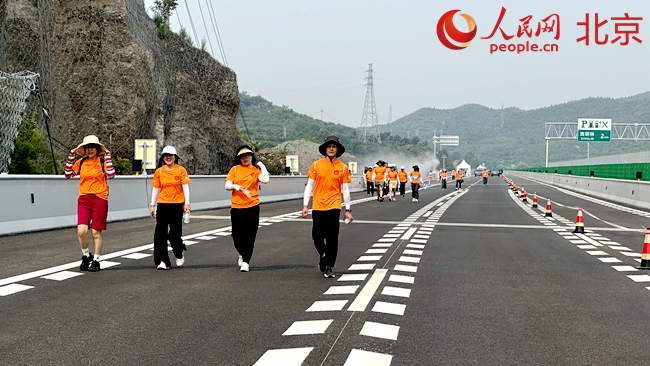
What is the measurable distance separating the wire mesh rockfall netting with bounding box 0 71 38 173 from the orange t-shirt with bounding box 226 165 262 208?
47.9 ft

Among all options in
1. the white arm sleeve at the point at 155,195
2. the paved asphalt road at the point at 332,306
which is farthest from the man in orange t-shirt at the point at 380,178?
the white arm sleeve at the point at 155,195

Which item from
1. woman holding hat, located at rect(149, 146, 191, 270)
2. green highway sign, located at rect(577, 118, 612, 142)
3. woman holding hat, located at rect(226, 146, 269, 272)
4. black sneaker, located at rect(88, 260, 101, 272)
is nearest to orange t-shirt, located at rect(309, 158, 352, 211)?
woman holding hat, located at rect(226, 146, 269, 272)

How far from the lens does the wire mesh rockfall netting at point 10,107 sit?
22.0 meters

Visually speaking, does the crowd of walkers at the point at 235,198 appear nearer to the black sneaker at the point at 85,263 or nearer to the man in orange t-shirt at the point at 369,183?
the black sneaker at the point at 85,263

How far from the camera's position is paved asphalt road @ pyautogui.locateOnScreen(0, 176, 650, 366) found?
213 inches

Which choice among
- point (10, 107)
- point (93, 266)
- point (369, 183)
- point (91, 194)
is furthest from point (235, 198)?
point (369, 183)

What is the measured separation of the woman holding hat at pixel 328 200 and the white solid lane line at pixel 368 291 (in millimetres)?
605

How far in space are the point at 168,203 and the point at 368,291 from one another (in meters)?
3.44

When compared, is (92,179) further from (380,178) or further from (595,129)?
(595,129)

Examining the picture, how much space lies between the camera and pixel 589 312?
7.18 m

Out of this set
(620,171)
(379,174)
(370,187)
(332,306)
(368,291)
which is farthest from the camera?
(370,187)

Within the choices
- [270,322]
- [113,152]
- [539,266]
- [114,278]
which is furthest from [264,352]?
[113,152]

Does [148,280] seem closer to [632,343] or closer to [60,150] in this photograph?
[632,343]

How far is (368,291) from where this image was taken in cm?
820
